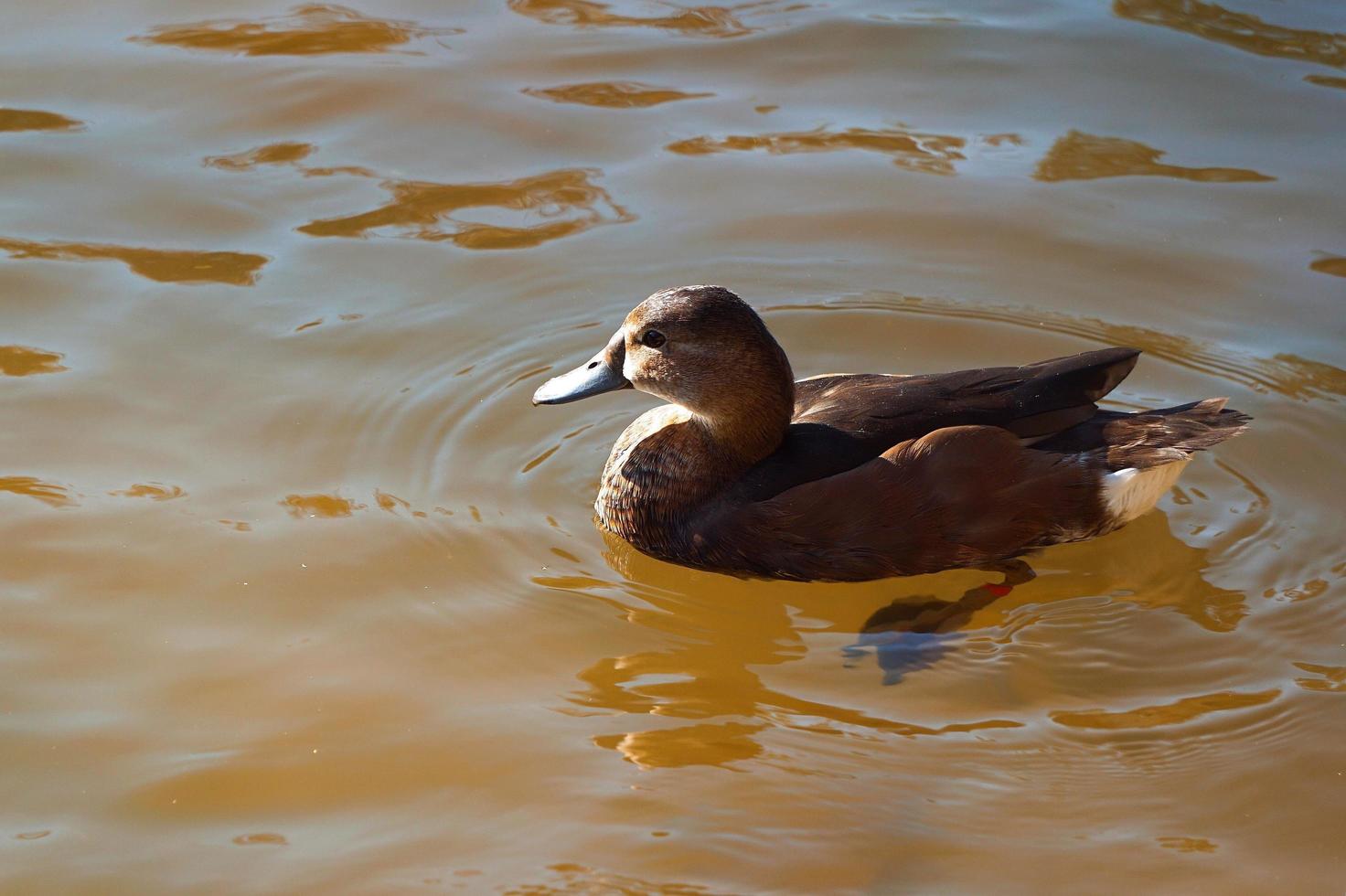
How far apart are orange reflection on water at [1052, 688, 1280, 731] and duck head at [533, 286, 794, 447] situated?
54.5 inches

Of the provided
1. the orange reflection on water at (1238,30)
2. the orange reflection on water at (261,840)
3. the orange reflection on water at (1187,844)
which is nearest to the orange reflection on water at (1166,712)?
the orange reflection on water at (1187,844)

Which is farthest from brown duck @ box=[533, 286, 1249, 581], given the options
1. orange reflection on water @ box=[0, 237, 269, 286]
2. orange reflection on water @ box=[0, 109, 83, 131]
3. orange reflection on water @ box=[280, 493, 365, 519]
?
orange reflection on water @ box=[0, 109, 83, 131]

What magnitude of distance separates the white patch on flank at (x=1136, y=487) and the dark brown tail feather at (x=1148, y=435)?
4cm

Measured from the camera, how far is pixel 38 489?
16.9 ft

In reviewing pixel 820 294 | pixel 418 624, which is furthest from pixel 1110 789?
pixel 820 294

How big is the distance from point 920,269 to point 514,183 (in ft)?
6.66

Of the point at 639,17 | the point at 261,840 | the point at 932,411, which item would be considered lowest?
the point at 261,840

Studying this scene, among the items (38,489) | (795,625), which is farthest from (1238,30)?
(38,489)

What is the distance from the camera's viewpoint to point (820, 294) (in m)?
6.54

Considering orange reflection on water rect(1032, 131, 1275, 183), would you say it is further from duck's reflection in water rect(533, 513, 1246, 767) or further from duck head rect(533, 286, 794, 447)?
duck head rect(533, 286, 794, 447)

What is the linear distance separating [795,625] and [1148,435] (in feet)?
4.46

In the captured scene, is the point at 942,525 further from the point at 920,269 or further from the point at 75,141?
the point at 75,141

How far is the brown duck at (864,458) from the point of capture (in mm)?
4824

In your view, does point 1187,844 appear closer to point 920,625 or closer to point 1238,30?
point 920,625
